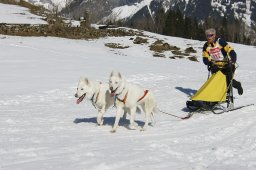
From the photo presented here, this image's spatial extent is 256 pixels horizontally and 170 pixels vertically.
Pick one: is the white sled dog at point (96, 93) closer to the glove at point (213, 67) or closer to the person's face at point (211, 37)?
the glove at point (213, 67)

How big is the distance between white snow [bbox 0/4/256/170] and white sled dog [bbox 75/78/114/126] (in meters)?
0.53

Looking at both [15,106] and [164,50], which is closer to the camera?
[15,106]

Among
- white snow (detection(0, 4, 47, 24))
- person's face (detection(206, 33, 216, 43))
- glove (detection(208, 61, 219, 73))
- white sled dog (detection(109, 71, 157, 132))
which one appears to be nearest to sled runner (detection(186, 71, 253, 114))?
→ glove (detection(208, 61, 219, 73))

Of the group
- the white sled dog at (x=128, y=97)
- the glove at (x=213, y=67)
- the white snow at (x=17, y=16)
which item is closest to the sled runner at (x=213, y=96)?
the glove at (x=213, y=67)

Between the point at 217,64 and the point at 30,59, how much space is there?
44.5 ft

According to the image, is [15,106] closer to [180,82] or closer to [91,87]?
[91,87]

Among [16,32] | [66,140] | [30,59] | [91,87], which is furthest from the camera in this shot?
[16,32]

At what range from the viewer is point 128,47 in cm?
3147

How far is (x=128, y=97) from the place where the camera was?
27.7ft

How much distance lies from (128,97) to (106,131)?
89 cm

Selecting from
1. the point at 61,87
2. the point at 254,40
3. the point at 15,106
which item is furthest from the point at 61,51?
the point at 254,40

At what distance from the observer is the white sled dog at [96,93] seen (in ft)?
28.5

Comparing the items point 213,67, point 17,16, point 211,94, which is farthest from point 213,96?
point 17,16

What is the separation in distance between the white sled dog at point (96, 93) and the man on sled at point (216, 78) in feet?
8.94
